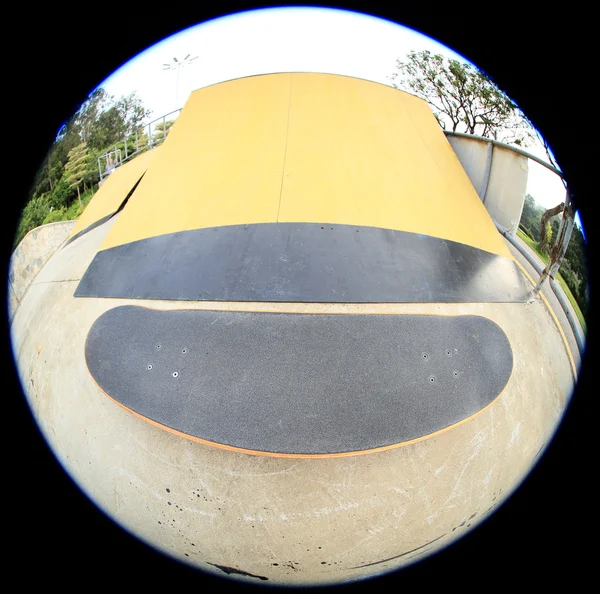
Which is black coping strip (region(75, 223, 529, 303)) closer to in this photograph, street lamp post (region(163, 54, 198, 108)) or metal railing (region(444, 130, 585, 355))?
metal railing (region(444, 130, 585, 355))

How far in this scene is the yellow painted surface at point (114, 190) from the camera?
263cm

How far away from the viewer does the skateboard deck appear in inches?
56.7

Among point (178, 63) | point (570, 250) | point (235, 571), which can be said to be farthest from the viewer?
point (178, 63)

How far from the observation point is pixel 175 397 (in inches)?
60.4

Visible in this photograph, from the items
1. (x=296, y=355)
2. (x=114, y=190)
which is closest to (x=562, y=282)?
(x=296, y=355)

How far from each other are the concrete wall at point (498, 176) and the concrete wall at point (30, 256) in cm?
299

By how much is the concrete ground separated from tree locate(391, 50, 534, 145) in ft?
4.10

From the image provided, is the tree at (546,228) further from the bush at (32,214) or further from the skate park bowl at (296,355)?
the bush at (32,214)

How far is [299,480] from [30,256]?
2590 mm

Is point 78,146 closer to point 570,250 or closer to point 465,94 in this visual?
point 465,94

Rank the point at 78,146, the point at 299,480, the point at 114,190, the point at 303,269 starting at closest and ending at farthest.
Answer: the point at 299,480 < the point at 303,269 < the point at 78,146 < the point at 114,190

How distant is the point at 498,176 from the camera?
249cm

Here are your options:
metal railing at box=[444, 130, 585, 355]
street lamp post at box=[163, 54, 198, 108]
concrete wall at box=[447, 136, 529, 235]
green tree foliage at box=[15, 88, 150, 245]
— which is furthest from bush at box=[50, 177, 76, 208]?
metal railing at box=[444, 130, 585, 355]

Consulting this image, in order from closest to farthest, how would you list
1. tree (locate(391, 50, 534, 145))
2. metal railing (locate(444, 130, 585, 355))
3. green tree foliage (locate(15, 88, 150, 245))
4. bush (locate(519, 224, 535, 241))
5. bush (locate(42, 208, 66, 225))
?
metal railing (locate(444, 130, 585, 355)), bush (locate(519, 224, 535, 241)), tree (locate(391, 50, 534, 145)), green tree foliage (locate(15, 88, 150, 245)), bush (locate(42, 208, 66, 225))
